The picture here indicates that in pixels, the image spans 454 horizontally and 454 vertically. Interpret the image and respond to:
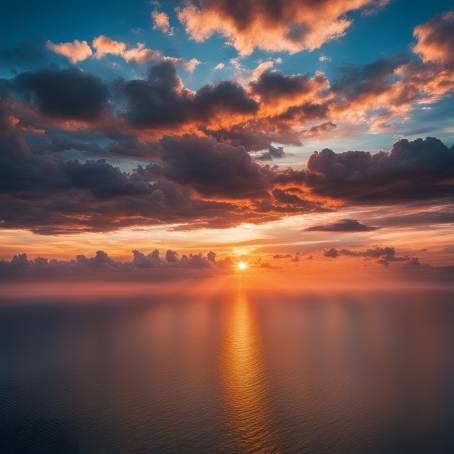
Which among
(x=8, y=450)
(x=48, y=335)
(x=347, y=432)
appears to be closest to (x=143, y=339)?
(x=48, y=335)

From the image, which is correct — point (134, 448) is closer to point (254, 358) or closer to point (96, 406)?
point (96, 406)

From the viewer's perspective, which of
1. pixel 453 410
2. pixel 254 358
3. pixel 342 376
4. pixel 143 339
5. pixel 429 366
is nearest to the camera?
pixel 453 410

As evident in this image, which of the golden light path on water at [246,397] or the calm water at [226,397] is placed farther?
the golden light path on water at [246,397]

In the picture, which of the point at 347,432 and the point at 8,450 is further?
the point at 347,432

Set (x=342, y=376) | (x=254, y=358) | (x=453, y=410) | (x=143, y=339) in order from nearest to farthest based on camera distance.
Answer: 1. (x=453, y=410)
2. (x=342, y=376)
3. (x=254, y=358)
4. (x=143, y=339)

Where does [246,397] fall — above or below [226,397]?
below

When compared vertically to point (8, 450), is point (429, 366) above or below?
below

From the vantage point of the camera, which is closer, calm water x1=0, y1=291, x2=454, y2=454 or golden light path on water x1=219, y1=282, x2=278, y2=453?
calm water x1=0, y1=291, x2=454, y2=454

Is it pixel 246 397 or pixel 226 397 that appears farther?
pixel 246 397
